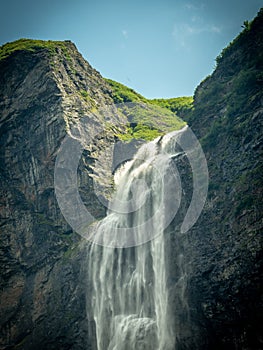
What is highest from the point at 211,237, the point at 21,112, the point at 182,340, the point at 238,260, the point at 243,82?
the point at 21,112

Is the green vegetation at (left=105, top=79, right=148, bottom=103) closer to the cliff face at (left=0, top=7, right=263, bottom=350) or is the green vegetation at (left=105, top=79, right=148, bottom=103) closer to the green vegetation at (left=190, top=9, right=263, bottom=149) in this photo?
the cliff face at (left=0, top=7, right=263, bottom=350)

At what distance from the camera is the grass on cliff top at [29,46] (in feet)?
121

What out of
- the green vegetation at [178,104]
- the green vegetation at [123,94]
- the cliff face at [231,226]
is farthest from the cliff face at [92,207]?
the green vegetation at [178,104]

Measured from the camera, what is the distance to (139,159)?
3381 cm

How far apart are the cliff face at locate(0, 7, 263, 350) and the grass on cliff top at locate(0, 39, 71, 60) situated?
34 cm

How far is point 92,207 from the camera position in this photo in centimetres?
3064

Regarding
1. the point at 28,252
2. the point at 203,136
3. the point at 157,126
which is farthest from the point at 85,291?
the point at 157,126

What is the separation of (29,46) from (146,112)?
16657mm

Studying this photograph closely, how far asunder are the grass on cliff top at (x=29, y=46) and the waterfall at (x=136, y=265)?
685 inches

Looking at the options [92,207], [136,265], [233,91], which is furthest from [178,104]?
[136,265]

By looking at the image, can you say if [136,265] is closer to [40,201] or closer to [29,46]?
[40,201]

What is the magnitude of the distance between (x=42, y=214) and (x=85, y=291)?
8625 mm

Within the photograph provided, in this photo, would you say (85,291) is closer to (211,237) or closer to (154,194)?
(154,194)

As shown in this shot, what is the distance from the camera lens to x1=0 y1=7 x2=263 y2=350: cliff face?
19.2 m
